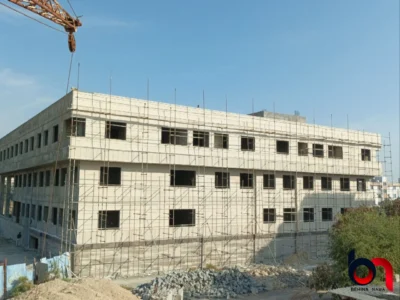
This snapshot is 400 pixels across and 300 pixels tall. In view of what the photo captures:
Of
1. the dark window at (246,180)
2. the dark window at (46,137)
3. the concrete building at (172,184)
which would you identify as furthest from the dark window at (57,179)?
the dark window at (246,180)

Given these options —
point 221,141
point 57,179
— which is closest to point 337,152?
point 221,141

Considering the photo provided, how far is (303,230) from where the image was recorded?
→ 3234 cm

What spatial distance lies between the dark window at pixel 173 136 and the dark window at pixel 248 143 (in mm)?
5441

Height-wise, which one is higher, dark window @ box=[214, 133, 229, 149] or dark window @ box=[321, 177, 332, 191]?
dark window @ box=[214, 133, 229, 149]

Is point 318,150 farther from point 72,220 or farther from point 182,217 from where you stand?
point 72,220

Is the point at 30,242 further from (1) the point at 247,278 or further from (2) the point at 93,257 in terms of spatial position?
(1) the point at 247,278

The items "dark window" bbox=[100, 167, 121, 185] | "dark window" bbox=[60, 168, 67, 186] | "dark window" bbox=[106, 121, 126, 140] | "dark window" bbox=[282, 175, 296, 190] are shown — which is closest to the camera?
"dark window" bbox=[100, 167, 121, 185]

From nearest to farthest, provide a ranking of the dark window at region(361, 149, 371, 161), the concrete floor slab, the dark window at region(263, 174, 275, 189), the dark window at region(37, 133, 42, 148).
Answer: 1. the concrete floor slab
2. the dark window at region(37, 133, 42, 148)
3. the dark window at region(263, 174, 275, 189)
4. the dark window at region(361, 149, 371, 161)

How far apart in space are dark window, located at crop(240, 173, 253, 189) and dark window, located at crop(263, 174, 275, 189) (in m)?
1.53

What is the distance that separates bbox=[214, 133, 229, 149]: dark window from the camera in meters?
28.6

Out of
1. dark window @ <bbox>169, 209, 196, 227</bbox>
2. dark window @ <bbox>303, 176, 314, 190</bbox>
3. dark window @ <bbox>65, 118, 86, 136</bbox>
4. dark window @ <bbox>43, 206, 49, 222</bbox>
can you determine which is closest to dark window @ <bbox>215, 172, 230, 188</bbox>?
dark window @ <bbox>169, 209, 196, 227</bbox>

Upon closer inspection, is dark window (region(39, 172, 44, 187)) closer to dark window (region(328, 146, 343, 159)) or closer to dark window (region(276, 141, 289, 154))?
dark window (region(276, 141, 289, 154))

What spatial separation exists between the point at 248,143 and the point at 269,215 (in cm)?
632

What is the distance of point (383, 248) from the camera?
18047 mm
